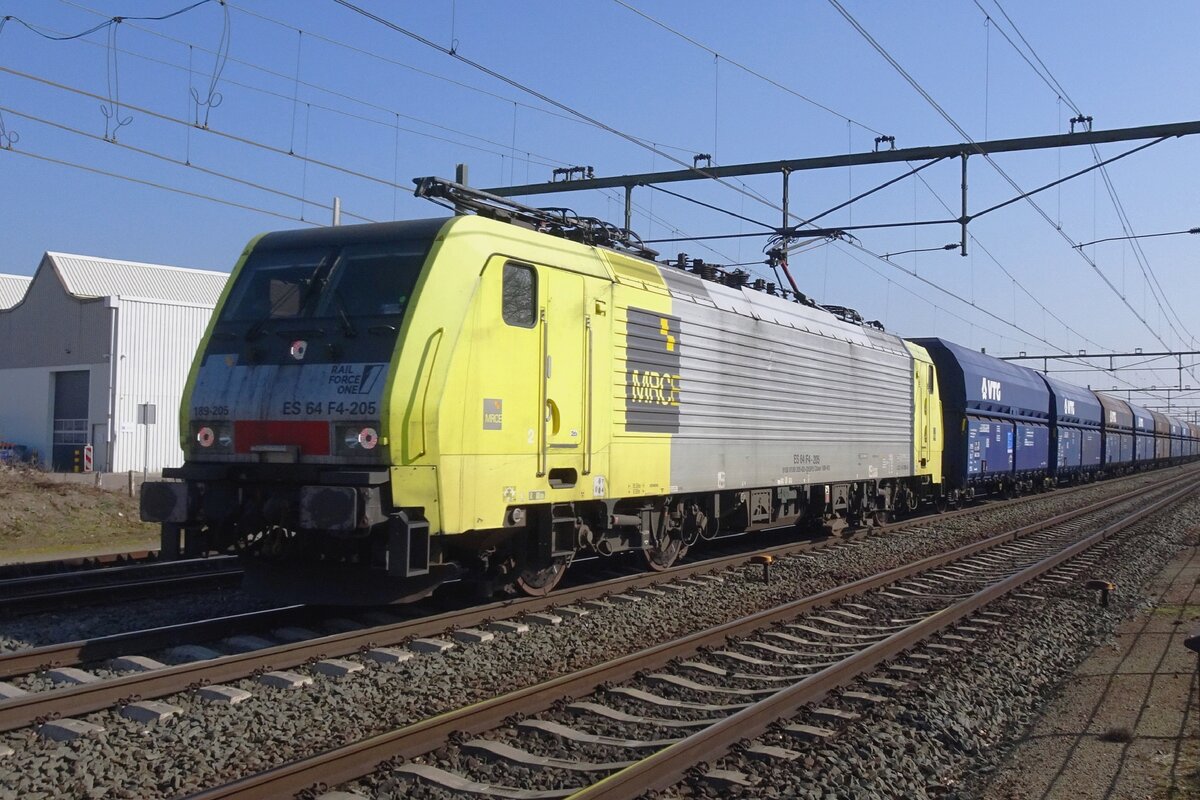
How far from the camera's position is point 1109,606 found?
11133mm

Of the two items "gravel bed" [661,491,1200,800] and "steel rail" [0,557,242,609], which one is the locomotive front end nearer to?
"steel rail" [0,557,242,609]

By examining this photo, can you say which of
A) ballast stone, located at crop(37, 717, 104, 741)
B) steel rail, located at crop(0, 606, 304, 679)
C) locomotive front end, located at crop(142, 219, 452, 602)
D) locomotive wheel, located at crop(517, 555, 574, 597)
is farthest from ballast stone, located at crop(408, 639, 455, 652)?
ballast stone, located at crop(37, 717, 104, 741)

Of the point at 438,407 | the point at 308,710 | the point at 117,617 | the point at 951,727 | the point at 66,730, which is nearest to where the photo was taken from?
the point at 66,730

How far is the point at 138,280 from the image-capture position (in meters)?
44.3

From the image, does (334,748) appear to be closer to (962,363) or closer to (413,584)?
(413,584)

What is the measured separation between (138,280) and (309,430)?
40482 mm

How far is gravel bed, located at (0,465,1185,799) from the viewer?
5109 millimetres

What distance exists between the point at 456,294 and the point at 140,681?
11.5ft

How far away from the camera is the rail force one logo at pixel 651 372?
400 inches

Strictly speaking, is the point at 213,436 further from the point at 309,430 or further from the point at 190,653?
the point at 190,653

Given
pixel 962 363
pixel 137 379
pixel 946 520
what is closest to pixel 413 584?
pixel 946 520

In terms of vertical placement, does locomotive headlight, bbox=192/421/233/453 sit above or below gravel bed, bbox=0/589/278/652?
above

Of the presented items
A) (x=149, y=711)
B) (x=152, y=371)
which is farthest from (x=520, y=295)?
(x=152, y=371)

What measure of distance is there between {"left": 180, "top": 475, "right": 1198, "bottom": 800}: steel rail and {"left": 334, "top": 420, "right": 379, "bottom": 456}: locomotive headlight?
228 cm
